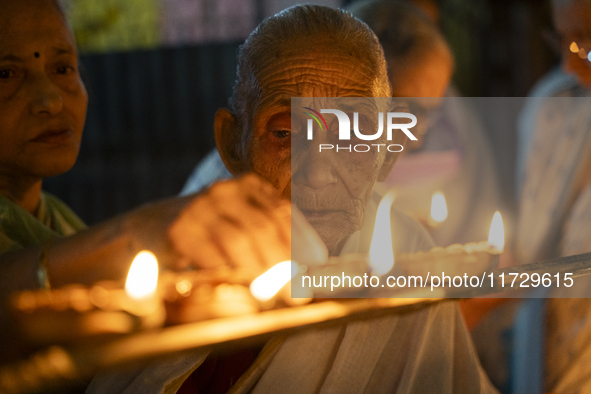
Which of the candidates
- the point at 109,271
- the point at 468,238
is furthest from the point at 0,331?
the point at 468,238

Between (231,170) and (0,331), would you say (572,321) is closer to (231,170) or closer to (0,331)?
(231,170)

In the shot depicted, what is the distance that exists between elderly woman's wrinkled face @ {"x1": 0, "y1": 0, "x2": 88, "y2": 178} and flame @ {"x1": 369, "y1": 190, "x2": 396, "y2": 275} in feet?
2.75

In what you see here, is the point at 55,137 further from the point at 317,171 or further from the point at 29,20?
the point at 317,171

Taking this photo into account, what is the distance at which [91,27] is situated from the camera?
16.4ft

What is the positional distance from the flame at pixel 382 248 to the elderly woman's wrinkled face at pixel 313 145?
77 mm

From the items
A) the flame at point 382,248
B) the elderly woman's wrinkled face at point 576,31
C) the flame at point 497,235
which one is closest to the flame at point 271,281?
the flame at point 382,248

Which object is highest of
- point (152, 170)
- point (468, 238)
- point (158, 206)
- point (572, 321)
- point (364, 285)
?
point (152, 170)

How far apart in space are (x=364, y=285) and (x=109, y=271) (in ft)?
1.47

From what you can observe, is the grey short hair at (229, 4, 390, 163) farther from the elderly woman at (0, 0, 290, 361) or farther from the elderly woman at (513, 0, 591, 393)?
the elderly woman at (513, 0, 591, 393)

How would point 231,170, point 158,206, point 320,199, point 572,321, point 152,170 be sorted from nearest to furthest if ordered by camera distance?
point 158,206
point 320,199
point 231,170
point 572,321
point 152,170

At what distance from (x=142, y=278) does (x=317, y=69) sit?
66 centimetres

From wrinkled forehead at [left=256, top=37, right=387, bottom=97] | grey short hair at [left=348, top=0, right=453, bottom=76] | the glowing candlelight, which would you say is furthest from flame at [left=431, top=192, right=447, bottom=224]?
grey short hair at [left=348, top=0, right=453, bottom=76]

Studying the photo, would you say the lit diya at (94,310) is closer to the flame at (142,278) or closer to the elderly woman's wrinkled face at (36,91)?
the flame at (142,278)

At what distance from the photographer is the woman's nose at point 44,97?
111 centimetres
